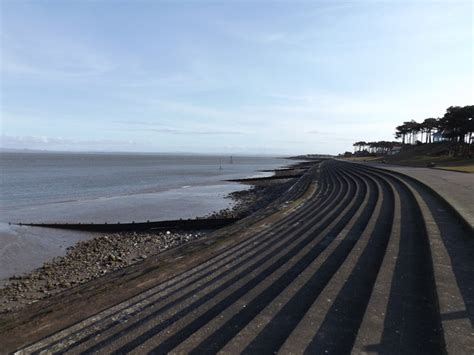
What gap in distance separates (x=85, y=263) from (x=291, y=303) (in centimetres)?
968

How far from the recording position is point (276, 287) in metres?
5.70

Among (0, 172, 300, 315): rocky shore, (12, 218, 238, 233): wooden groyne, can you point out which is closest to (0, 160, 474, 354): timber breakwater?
(0, 172, 300, 315): rocky shore

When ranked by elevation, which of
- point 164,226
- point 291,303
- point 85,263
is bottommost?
point 85,263

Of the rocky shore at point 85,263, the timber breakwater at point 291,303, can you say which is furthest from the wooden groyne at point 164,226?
the timber breakwater at point 291,303

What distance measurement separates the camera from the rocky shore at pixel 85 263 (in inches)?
374

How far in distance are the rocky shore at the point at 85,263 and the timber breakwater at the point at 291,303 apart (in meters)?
3.47

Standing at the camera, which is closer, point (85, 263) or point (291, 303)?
point (291, 303)

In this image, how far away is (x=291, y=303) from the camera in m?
4.92

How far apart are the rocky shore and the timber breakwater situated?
3474 millimetres

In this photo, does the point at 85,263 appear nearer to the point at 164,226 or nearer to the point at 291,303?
the point at 164,226

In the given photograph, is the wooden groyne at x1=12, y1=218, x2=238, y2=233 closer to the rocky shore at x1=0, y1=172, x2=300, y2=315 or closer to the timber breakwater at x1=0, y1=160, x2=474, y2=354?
the rocky shore at x1=0, y1=172, x2=300, y2=315

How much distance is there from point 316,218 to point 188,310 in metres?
8.07

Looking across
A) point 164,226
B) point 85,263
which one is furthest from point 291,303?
point 164,226

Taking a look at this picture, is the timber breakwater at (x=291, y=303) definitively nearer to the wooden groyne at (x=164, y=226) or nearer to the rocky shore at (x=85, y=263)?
the rocky shore at (x=85, y=263)
